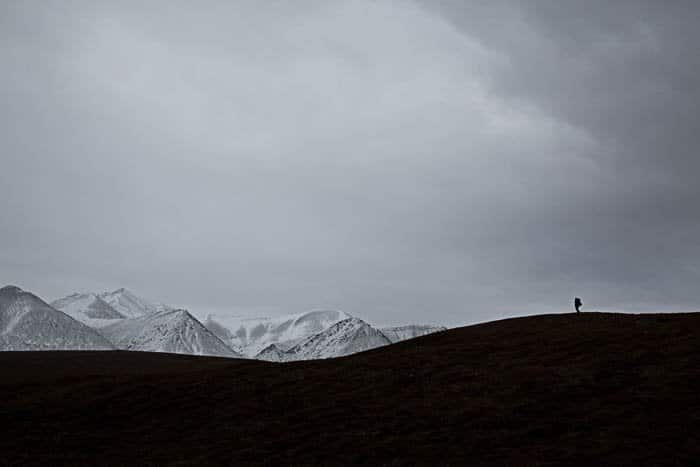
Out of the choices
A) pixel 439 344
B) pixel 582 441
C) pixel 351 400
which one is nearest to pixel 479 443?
pixel 582 441

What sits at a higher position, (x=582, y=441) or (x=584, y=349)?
(x=584, y=349)

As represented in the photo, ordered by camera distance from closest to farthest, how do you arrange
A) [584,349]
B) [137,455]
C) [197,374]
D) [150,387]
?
1. [137,455]
2. [584,349]
3. [150,387]
4. [197,374]

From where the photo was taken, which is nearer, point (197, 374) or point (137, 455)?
point (137, 455)

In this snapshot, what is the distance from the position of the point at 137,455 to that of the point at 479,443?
49.0 ft

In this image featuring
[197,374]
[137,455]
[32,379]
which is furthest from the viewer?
[32,379]

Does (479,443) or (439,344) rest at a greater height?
(439,344)

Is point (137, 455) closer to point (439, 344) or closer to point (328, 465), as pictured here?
point (328, 465)

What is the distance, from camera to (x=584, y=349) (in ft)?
135

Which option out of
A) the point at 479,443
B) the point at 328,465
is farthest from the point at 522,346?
the point at 328,465

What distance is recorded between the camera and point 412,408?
32.8 m

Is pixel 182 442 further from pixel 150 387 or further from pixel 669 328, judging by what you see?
pixel 669 328

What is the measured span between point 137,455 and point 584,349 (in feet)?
86.1

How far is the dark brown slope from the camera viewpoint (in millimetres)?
26219

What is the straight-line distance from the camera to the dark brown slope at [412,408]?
86.0 feet
